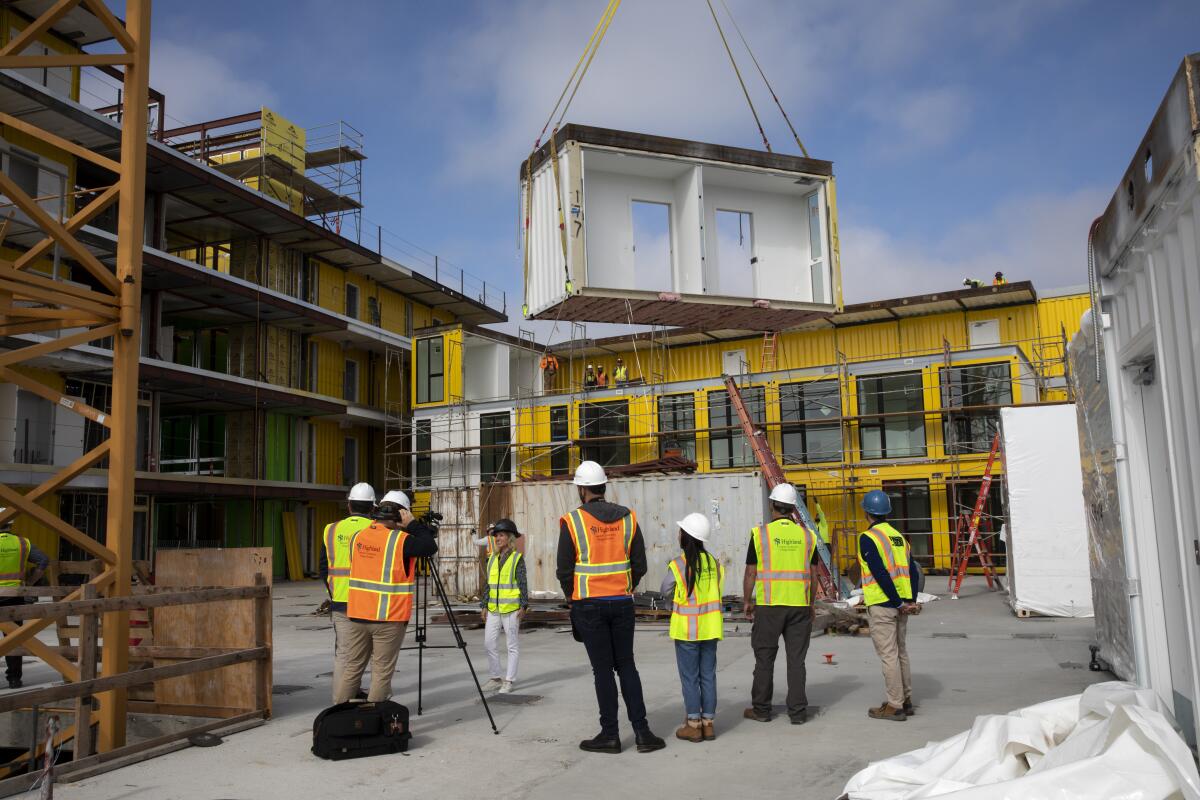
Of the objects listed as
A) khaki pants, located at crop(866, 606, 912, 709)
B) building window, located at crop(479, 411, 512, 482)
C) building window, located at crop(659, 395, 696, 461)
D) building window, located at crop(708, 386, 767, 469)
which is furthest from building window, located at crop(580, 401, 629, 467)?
khaki pants, located at crop(866, 606, 912, 709)

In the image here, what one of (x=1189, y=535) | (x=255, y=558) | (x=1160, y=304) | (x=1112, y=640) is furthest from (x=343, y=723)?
(x=1112, y=640)

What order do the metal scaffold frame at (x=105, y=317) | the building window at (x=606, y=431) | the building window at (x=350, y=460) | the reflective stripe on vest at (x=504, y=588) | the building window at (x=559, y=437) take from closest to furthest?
the metal scaffold frame at (x=105, y=317)
the reflective stripe on vest at (x=504, y=588)
the building window at (x=606, y=431)
the building window at (x=559, y=437)
the building window at (x=350, y=460)

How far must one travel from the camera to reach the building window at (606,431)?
32.5 meters

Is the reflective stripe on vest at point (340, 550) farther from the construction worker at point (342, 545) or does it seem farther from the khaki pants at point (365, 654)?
the khaki pants at point (365, 654)

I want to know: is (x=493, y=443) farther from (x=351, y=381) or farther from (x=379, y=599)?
(x=379, y=599)

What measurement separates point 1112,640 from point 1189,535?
4.75 metres

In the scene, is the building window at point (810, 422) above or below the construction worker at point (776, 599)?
above

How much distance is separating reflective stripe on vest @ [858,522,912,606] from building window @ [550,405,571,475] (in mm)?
25079

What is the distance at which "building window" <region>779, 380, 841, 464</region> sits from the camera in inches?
1162

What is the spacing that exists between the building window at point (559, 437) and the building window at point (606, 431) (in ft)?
2.01

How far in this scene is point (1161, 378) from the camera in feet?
18.3

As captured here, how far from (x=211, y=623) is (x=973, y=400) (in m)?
24.4

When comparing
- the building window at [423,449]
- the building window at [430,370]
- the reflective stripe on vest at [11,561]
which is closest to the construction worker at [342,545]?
the reflective stripe on vest at [11,561]

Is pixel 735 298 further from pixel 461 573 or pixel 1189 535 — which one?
pixel 461 573
